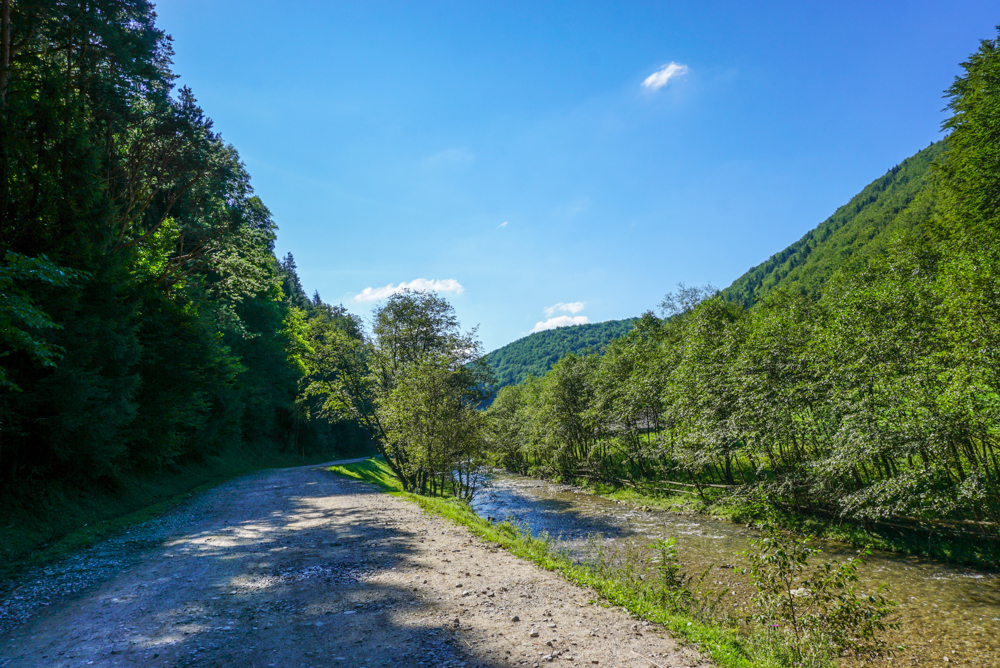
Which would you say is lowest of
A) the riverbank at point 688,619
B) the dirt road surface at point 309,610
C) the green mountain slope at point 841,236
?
the riverbank at point 688,619

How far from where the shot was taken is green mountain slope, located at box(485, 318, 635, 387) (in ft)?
556

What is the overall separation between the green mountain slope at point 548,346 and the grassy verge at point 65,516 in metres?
147

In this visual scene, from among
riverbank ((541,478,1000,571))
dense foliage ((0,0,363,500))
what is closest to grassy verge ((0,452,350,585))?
dense foliage ((0,0,363,500))

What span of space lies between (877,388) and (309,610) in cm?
1735

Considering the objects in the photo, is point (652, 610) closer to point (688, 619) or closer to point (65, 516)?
point (688, 619)

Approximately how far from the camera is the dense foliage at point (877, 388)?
1174cm

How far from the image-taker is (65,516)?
1142 cm

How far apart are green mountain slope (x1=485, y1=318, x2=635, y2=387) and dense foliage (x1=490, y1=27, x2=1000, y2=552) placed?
135 metres

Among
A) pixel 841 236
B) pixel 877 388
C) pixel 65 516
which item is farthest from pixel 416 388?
pixel 841 236

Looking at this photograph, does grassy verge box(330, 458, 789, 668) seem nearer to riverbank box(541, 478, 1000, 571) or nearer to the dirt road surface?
the dirt road surface

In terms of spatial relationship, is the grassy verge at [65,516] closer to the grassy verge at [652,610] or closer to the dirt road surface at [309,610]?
the dirt road surface at [309,610]

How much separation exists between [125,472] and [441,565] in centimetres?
1556

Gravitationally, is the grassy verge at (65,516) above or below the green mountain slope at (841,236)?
below

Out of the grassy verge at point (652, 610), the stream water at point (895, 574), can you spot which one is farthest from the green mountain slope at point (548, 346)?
the grassy verge at point (652, 610)
